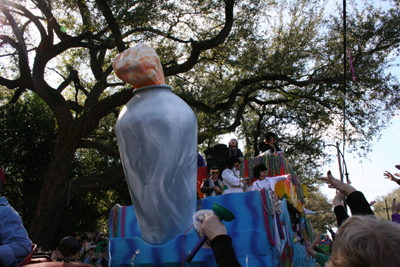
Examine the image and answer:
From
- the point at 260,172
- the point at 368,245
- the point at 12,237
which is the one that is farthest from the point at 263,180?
the point at 368,245

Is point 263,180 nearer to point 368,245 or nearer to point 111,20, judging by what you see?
point 368,245

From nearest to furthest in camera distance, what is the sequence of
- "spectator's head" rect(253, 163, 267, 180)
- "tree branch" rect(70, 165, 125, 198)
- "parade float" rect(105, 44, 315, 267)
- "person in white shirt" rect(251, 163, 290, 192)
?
"parade float" rect(105, 44, 315, 267), "person in white shirt" rect(251, 163, 290, 192), "spectator's head" rect(253, 163, 267, 180), "tree branch" rect(70, 165, 125, 198)

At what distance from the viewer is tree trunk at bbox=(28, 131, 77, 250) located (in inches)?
390

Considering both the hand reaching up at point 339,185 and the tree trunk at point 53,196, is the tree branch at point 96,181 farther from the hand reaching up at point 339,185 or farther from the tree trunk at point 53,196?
the hand reaching up at point 339,185

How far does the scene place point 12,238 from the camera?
2473mm

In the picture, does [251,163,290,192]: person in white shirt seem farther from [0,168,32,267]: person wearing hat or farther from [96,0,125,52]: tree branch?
[96,0,125,52]: tree branch

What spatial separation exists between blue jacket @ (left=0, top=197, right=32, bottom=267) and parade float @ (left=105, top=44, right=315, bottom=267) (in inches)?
44.5

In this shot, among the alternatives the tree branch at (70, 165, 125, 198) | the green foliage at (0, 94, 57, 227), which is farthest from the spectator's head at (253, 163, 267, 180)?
the green foliage at (0, 94, 57, 227)

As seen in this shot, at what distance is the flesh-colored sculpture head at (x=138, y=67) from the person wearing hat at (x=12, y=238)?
1727 millimetres

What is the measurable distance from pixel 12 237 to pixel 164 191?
52.3 inches

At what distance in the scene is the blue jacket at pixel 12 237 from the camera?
2.39 meters

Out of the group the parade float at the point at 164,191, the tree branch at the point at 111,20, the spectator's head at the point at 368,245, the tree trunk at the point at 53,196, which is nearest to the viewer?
the spectator's head at the point at 368,245

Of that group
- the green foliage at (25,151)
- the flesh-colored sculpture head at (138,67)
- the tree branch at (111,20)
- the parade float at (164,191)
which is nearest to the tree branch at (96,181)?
the green foliage at (25,151)

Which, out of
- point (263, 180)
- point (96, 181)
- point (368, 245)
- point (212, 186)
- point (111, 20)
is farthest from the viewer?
point (96, 181)
